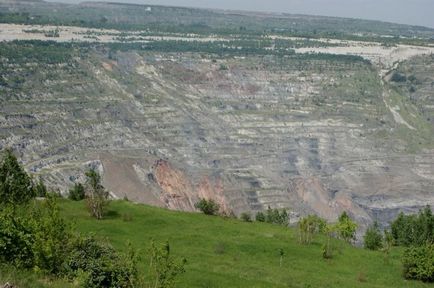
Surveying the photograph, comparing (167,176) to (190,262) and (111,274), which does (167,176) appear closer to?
(190,262)

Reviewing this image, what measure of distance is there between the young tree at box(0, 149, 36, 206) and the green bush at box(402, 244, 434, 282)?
31.8m

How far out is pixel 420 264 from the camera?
5028 centimetres

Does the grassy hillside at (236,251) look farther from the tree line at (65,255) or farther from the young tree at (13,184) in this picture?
the tree line at (65,255)

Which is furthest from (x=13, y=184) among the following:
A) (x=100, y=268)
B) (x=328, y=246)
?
(x=328, y=246)

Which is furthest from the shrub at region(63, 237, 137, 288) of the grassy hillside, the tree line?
the grassy hillside

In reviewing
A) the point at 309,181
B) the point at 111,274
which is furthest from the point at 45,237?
the point at 309,181

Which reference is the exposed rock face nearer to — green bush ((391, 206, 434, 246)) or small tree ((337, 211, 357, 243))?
green bush ((391, 206, 434, 246))

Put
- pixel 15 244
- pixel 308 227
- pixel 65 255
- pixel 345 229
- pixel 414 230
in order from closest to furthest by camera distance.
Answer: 1. pixel 15 244
2. pixel 65 255
3. pixel 308 227
4. pixel 345 229
5. pixel 414 230

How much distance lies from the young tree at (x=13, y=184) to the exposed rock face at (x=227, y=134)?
2074 inches

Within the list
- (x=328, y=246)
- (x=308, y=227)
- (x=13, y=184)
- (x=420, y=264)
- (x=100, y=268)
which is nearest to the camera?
A: (x=100, y=268)

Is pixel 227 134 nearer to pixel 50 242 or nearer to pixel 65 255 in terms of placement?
pixel 65 255

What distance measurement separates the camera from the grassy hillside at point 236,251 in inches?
1816

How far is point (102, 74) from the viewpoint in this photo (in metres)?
167

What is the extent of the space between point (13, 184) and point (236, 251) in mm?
19755
